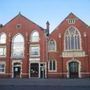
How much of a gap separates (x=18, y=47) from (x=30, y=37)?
112 inches

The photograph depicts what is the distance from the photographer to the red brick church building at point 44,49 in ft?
141

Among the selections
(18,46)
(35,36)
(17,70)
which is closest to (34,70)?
(17,70)

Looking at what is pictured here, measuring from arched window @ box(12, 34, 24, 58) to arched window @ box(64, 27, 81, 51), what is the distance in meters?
8.12

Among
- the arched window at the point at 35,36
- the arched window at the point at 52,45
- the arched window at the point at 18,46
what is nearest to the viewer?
the arched window at the point at 52,45

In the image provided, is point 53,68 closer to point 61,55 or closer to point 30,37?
point 61,55

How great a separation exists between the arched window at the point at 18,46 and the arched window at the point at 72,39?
812cm

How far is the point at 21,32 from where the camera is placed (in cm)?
4669

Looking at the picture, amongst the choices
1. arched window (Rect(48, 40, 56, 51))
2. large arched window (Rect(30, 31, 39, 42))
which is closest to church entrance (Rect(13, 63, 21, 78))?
Result: large arched window (Rect(30, 31, 39, 42))

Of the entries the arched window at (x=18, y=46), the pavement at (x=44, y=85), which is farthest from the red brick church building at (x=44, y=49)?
the pavement at (x=44, y=85)

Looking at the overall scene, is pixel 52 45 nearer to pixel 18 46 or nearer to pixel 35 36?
pixel 35 36

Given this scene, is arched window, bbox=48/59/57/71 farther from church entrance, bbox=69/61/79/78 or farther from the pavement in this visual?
the pavement

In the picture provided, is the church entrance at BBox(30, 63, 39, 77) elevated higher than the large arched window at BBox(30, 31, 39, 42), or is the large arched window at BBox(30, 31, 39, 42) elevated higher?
the large arched window at BBox(30, 31, 39, 42)

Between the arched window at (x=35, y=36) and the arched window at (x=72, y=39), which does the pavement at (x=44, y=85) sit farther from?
the arched window at (x=35, y=36)

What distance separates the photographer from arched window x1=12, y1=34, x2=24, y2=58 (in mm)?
45938
